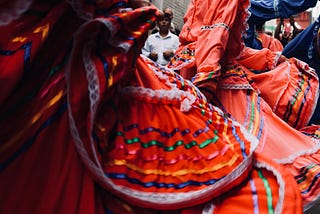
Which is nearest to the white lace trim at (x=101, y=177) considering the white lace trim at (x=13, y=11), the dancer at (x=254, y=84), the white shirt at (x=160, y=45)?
the white lace trim at (x=13, y=11)

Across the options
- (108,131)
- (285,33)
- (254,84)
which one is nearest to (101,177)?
(108,131)

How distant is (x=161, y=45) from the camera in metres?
3.71

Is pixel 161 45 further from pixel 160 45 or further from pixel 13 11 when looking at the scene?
pixel 13 11

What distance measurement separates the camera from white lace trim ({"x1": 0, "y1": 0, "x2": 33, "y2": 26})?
2.58 ft

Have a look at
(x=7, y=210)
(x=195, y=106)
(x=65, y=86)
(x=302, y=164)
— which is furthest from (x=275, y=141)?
(x=7, y=210)

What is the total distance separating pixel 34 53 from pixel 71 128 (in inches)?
6.8

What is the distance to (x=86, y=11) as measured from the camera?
0.84 metres

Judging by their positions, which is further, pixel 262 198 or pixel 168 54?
pixel 168 54

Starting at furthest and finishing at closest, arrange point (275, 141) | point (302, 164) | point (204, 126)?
point (275, 141), point (302, 164), point (204, 126)

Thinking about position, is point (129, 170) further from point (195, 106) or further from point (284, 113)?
point (284, 113)

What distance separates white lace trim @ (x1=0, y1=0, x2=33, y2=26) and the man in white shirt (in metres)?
2.75

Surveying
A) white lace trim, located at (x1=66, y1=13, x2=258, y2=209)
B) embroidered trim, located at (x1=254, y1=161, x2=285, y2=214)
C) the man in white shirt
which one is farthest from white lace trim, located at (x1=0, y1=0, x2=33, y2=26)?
the man in white shirt

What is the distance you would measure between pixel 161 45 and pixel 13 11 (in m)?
2.96

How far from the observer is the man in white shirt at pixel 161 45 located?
11.7ft
